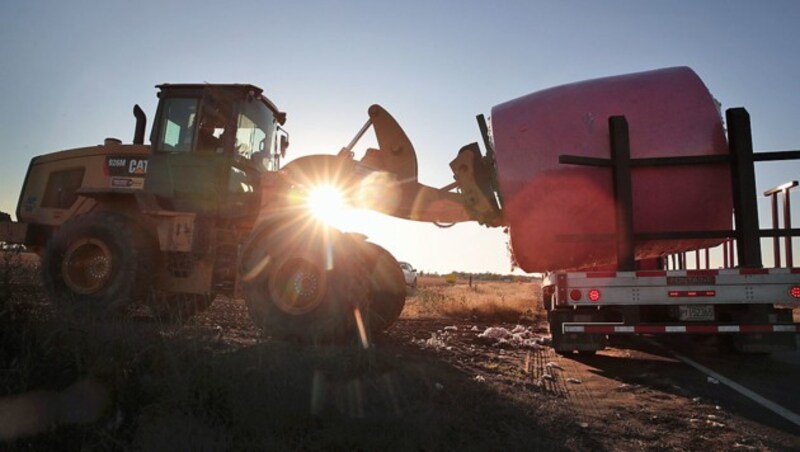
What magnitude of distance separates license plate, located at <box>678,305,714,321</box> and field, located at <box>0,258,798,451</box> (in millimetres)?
1255

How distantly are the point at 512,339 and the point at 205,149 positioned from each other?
5668 mm

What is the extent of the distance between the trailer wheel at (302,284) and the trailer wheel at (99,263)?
1.48m

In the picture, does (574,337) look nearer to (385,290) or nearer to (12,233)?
(385,290)

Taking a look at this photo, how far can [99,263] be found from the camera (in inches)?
288

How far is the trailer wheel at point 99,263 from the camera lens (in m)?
6.87

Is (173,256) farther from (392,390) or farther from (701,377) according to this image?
(701,377)

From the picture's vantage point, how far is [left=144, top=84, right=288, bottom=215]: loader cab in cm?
774

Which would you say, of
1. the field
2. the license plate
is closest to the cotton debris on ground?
the license plate

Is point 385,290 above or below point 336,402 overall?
above

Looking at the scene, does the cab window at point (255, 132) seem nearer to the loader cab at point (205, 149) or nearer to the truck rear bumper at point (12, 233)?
the loader cab at point (205, 149)

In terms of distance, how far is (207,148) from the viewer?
801 centimetres

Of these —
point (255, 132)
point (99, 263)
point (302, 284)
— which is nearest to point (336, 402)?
point (302, 284)

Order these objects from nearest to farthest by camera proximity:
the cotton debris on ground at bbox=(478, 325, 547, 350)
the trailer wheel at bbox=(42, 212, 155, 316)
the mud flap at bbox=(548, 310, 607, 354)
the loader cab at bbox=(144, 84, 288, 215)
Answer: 1. the mud flap at bbox=(548, 310, 607, 354)
2. the trailer wheel at bbox=(42, 212, 155, 316)
3. the loader cab at bbox=(144, 84, 288, 215)
4. the cotton debris on ground at bbox=(478, 325, 547, 350)

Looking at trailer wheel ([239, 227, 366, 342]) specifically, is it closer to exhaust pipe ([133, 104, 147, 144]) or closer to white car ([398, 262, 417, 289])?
exhaust pipe ([133, 104, 147, 144])
